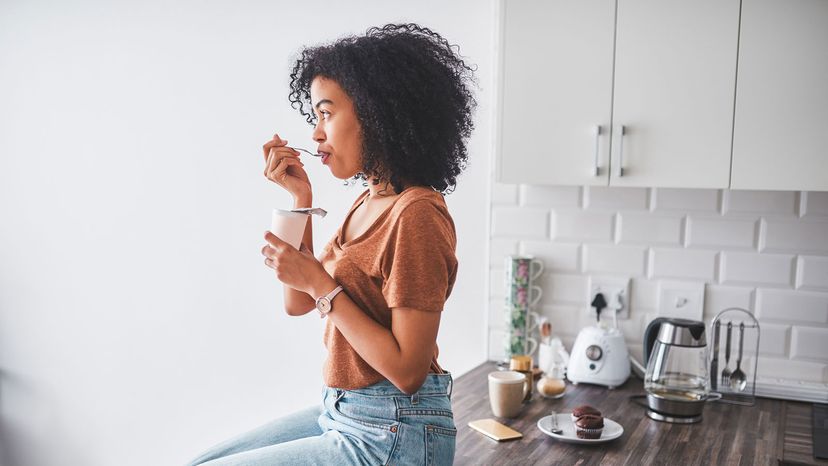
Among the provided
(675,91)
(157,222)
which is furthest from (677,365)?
(157,222)

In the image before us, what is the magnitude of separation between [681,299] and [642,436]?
22.7 inches

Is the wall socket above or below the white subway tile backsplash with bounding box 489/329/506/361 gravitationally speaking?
above

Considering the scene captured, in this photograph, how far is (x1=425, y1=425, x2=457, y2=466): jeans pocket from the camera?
1.30 metres

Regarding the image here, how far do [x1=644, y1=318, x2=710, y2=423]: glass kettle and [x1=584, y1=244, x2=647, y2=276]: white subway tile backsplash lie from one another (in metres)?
0.26

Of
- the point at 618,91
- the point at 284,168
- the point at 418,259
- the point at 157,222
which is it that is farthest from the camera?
the point at 157,222

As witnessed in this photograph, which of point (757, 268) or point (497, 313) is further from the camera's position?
point (497, 313)

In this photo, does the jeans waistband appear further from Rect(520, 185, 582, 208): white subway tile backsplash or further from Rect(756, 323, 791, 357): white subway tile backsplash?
Rect(756, 323, 791, 357): white subway tile backsplash

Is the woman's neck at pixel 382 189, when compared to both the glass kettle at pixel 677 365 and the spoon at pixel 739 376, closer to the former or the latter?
the glass kettle at pixel 677 365

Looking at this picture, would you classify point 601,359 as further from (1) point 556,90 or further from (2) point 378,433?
(2) point 378,433

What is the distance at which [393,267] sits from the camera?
1.24 m

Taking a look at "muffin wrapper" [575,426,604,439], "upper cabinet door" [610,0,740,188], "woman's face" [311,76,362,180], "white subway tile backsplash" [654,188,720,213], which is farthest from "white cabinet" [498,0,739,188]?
"woman's face" [311,76,362,180]

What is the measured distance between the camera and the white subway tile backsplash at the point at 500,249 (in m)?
2.46

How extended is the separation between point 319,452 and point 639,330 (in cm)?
136

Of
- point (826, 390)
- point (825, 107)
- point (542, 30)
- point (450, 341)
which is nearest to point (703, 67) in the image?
point (825, 107)
